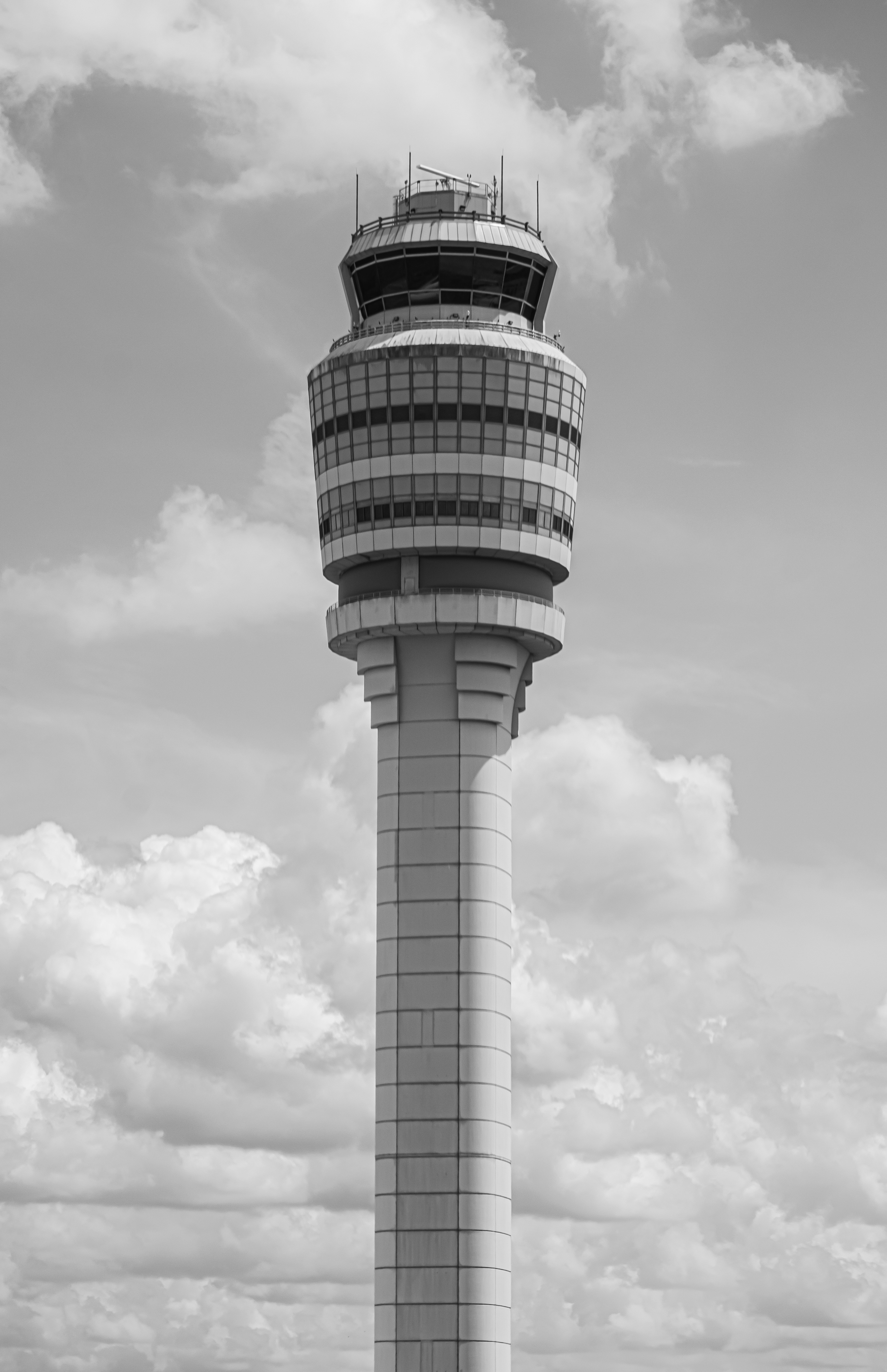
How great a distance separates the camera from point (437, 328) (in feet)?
443

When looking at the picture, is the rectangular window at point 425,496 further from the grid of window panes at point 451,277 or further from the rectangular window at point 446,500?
the grid of window panes at point 451,277

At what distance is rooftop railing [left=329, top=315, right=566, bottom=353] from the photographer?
13512 cm

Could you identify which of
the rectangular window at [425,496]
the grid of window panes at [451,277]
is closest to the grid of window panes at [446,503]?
the rectangular window at [425,496]

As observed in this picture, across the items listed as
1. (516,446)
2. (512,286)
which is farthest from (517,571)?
(512,286)

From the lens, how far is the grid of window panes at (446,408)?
436ft

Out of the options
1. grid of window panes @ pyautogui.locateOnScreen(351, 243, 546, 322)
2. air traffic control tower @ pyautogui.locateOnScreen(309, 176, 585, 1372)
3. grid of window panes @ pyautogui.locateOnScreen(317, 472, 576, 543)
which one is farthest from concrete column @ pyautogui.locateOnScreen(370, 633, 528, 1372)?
grid of window panes @ pyautogui.locateOnScreen(351, 243, 546, 322)

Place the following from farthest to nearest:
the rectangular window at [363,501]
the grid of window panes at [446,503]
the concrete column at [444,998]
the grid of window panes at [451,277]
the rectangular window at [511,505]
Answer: the grid of window panes at [451,277] → the rectangular window at [363,501] → the rectangular window at [511,505] → the grid of window panes at [446,503] → the concrete column at [444,998]

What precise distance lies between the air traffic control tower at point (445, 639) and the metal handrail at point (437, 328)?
0.54ft

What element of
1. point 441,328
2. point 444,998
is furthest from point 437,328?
point 444,998

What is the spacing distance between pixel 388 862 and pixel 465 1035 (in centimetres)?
1108

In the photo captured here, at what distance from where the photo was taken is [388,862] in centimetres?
13050

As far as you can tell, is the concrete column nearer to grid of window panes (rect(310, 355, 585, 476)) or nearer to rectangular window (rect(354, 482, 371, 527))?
rectangular window (rect(354, 482, 371, 527))

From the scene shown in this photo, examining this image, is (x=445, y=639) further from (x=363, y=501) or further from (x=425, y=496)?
(x=363, y=501)

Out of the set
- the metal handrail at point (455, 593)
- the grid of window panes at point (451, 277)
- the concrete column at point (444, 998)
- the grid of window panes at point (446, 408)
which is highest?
the grid of window panes at point (451, 277)
